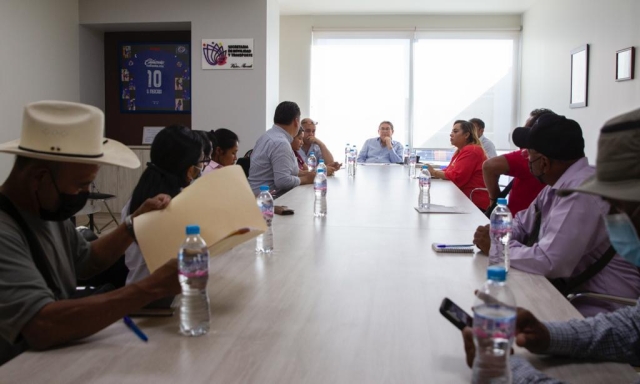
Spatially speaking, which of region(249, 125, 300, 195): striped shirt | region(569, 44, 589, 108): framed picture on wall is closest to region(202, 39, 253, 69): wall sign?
region(249, 125, 300, 195): striped shirt

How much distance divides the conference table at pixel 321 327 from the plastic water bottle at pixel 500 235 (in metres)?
0.07

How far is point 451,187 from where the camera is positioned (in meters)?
4.84

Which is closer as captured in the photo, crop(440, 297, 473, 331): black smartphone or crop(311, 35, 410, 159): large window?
crop(440, 297, 473, 331): black smartphone

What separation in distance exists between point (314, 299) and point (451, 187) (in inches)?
132

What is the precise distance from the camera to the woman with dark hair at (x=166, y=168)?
2219 mm

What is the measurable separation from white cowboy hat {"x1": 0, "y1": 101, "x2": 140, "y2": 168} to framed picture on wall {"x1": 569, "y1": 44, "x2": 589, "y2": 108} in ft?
19.4

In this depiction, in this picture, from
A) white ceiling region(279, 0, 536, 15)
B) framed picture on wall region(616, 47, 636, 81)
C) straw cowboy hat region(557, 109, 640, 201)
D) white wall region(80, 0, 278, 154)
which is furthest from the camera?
white ceiling region(279, 0, 536, 15)

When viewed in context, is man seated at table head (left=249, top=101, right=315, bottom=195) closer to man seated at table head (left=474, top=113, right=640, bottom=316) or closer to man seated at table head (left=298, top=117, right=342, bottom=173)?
man seated at table head (left=298, top=117, right=342, bottom=173)

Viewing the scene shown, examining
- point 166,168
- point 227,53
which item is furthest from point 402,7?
point 166,168

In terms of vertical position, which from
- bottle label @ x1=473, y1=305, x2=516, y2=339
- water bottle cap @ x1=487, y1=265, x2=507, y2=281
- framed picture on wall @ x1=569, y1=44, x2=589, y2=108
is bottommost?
bottle label @ x1=473, y1=305, x2=516, y2=339

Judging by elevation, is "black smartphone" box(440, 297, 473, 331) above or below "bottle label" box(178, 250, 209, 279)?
below

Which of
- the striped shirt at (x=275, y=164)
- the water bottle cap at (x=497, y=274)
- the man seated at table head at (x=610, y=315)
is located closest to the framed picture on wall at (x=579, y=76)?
the striped shirt at (x=275, y=164)

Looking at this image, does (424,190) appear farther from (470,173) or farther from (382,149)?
(382,149)

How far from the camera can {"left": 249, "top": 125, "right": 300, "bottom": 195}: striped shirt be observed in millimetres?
4672
